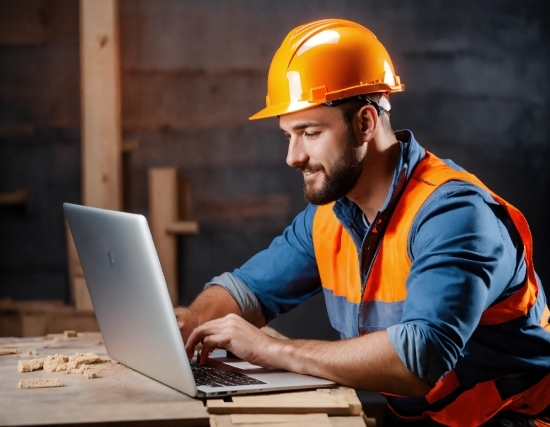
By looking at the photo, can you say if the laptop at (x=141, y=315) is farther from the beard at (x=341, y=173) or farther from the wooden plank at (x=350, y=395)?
the beard at (x=341, y=173)

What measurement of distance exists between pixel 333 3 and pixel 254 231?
1.17m

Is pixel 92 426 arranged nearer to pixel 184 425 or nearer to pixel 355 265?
pixel 184 425

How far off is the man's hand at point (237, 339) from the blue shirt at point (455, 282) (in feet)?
1.02

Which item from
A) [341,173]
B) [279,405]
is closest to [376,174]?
[341,173]

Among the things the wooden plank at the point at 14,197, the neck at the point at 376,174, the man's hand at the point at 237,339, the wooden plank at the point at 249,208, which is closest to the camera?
the man's hand at the point at 237,339

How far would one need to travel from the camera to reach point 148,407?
1609 millimetres

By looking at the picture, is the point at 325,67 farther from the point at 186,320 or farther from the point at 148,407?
the point at 148,407

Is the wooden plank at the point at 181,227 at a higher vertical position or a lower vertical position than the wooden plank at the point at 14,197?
lower

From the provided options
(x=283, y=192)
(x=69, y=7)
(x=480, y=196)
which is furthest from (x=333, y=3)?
(x=480, y=196)

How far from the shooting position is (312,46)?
7.04 ft

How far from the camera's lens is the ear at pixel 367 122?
218 cm

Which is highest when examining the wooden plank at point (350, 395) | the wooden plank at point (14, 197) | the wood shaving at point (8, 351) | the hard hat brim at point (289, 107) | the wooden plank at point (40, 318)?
the hard hat brim at point (289, 107)

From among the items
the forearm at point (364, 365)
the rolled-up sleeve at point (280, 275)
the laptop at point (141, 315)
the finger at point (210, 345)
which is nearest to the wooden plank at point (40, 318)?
the rolled-up sleeve at point (280, 275)

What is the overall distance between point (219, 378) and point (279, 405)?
0.24 meters
